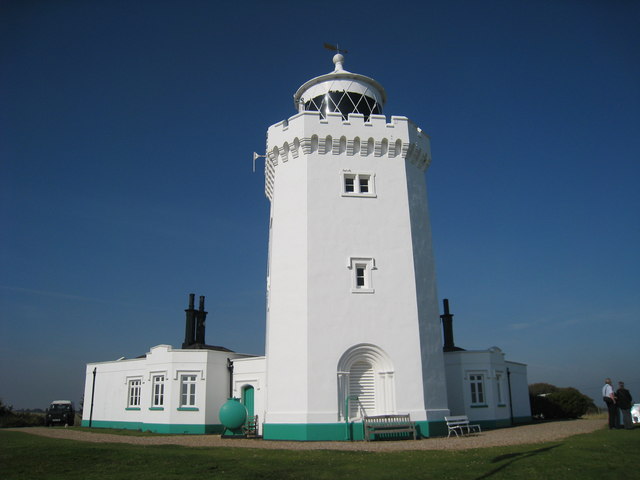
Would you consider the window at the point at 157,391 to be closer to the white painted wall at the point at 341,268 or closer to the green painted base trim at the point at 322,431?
the white painted wall at the point at 341,268

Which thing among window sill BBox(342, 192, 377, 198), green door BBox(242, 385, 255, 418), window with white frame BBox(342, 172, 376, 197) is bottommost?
green door BBox(242, 385, 255, 418)

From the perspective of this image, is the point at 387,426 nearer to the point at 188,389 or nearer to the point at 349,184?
the point at 349,184

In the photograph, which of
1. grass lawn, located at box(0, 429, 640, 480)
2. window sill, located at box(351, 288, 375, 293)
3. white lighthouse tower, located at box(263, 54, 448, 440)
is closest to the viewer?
grass lawn, located at box(0, 429, 640, 480)

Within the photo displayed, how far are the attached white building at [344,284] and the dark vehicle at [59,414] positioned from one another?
11.2 m

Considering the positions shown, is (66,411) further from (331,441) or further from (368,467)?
(368,467)

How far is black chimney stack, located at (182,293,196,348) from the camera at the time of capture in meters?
26.6

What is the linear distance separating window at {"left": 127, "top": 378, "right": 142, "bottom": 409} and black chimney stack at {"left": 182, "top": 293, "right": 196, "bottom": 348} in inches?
114

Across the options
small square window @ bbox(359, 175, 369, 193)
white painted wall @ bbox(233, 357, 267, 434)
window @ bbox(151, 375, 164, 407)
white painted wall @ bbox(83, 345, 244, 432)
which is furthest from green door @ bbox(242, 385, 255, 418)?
small square window @ bbox(359, 175, 369, 193)

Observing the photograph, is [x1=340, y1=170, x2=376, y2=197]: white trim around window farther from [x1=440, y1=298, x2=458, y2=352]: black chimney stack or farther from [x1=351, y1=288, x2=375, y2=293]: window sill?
[x1=440, y1=298, x2=458, y2=352]: black chimney stack

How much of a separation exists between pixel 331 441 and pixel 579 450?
6.91m

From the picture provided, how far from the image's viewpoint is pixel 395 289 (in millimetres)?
17234

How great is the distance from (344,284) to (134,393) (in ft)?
47.1

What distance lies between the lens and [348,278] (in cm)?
1711

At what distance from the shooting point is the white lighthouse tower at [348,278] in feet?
53.0
